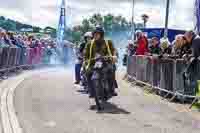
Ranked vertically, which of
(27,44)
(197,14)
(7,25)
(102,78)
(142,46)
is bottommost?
(102,78)

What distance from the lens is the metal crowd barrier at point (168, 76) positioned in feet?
47.2

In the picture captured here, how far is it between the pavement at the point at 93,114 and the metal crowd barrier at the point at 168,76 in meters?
0.41

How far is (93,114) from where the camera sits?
12281 millimetres

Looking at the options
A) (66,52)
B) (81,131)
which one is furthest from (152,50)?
(66,52)

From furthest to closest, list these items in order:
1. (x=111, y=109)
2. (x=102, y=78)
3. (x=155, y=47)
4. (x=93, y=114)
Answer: (x=155, y=47), (x=102, y=78), (x=111, y=109), (x=93, y=114)

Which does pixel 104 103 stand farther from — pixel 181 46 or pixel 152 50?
pixel 152 50

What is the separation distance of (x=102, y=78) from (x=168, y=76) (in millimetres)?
3007

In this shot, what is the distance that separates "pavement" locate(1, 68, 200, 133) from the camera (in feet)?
34.1

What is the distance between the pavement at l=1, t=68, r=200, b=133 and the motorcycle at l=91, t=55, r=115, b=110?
37 centimetres

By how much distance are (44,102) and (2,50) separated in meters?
8.66

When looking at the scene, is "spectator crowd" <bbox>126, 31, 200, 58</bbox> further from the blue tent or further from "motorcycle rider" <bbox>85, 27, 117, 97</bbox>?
the blue tent

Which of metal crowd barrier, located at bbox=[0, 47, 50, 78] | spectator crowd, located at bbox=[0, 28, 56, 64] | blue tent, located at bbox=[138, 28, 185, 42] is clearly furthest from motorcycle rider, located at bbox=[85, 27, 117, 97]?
blue tent, located at bbox=[138, 28, 185, 42]

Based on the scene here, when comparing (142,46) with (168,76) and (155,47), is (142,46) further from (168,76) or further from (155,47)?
Result: (168,76)

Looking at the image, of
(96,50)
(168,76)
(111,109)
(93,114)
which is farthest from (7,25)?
(93,114)
